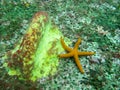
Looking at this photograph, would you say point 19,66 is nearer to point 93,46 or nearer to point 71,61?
point 71,61

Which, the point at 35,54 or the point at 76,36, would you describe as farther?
the point at 76,36

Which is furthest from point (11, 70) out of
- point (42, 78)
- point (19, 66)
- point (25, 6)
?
point (25, 6)

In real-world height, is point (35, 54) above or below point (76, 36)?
above
